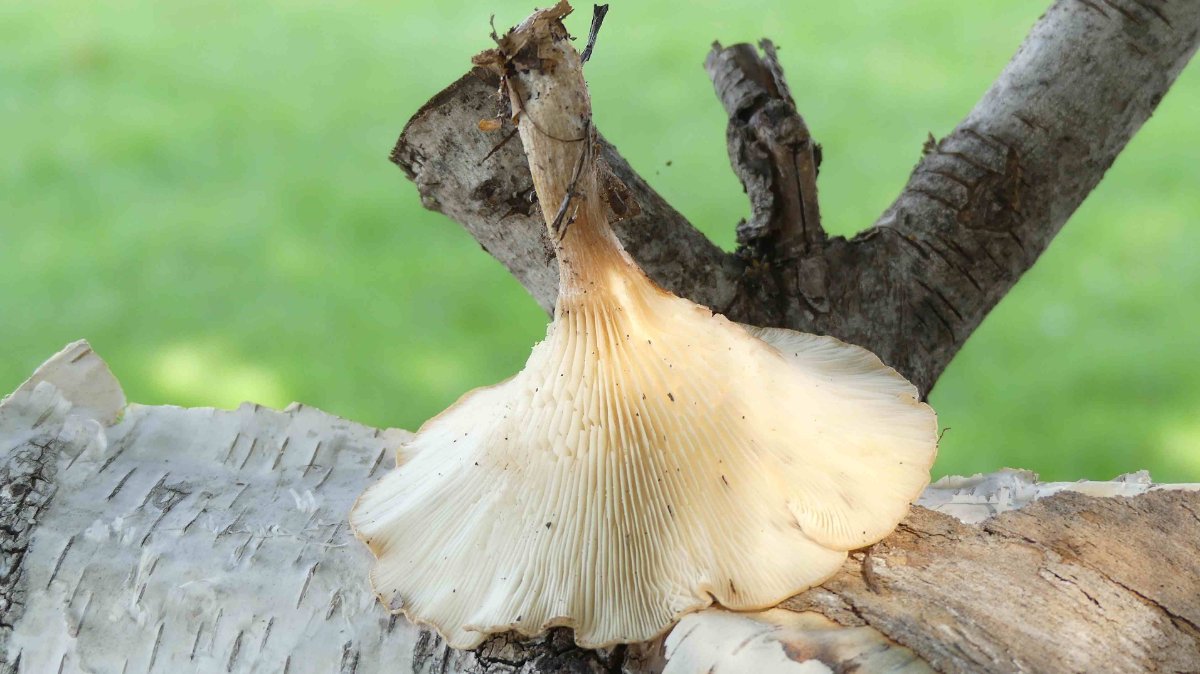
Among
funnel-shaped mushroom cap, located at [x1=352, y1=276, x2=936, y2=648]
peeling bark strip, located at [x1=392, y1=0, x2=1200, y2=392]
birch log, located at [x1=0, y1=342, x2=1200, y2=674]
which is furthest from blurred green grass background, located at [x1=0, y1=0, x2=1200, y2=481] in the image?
funnel-shaped mushroom cap, located at [x1=352, y1=276, x2=936, y2=648]

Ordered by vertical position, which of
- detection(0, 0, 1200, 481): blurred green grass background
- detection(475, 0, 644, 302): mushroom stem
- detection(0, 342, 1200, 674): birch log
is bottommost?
detection(0, 342, 1200, 674): birch log

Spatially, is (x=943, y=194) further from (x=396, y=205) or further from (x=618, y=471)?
(x=396, y=205)

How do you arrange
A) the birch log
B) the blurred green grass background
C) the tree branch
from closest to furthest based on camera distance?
1. the birch log
2. the tree branch
3. the blurred green grass background

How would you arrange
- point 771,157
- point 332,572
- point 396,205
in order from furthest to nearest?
1. point 396,205
2. point 771,157
3. point 332,572

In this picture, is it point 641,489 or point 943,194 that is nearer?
point 641,489

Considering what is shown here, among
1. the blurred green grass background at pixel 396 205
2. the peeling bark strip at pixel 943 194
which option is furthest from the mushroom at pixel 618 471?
the blurred green grass background at pixel 396 205

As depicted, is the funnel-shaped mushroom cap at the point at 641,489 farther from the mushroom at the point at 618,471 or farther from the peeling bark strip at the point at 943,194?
the peeling bark strip at the point at 943,194

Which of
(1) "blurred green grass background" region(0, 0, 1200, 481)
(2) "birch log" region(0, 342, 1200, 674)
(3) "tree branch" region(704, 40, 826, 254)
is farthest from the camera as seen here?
(1) "blurred green grass background" region(0, 0, 1200, 481)

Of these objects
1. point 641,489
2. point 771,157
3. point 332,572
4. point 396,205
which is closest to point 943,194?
point 771,157

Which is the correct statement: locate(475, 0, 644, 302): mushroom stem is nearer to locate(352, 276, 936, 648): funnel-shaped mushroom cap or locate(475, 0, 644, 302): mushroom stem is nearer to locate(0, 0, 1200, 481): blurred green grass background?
locate(352, 276, 936, 648): funnel-shaped mushroom cap
